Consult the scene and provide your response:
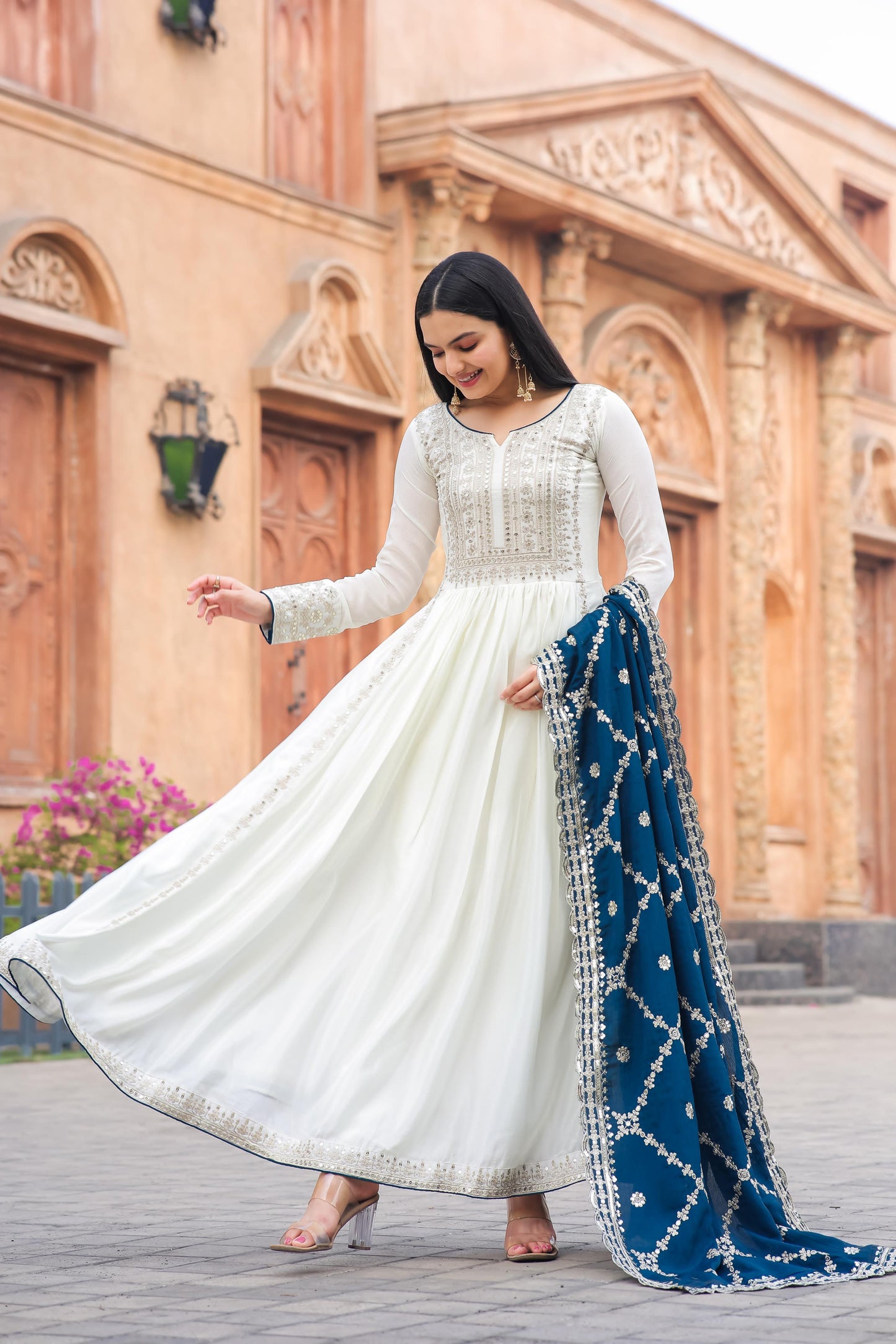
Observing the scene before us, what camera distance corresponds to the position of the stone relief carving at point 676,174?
13.8 metres

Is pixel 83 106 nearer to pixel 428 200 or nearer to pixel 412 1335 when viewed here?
pixel 428 200

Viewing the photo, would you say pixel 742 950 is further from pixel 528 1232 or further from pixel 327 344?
pixel 528 1232

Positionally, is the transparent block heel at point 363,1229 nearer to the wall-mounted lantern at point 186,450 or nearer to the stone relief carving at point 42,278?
the stone relief carving at point 42,278

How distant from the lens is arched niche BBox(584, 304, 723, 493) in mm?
14469

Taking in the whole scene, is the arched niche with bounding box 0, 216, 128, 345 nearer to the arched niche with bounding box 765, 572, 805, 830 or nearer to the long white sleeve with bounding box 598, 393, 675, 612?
the long white sleeve with bounding box 598, 393, 675, 612

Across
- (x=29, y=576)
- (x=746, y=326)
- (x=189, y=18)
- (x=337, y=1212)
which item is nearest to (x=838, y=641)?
(x=746, y=326)

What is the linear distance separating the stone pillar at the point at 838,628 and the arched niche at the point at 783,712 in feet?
0.87

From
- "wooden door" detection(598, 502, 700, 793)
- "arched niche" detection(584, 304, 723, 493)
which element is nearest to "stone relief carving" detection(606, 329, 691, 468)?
"arched niche" detection(584, 304, 723, 493)

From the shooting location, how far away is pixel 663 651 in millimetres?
4082

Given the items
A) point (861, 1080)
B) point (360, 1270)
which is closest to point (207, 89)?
point (861, 1080)

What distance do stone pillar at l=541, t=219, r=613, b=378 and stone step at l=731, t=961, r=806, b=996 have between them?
4207 mm

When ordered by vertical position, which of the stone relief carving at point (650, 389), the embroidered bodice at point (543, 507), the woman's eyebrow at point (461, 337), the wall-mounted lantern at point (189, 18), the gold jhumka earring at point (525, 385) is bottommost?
the embroidered bodice at point (543, 507)

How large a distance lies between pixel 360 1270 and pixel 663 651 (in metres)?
1.34

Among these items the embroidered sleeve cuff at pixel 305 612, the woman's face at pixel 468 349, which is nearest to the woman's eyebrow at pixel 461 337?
the woman's face at pixel 468 349
